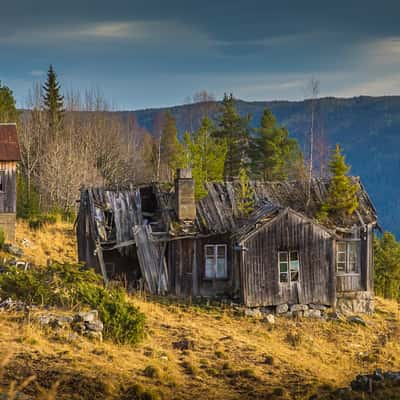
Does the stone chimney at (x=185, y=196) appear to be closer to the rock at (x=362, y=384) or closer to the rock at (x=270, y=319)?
the rock at (x=270, y=319)

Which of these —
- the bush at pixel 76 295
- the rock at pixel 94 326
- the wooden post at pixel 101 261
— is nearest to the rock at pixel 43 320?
the rock at pixel 94 326

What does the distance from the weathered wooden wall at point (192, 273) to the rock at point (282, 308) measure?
2.06 meters

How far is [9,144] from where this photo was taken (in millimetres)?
36344

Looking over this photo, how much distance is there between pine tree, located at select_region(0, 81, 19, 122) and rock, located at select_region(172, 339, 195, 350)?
45920mm

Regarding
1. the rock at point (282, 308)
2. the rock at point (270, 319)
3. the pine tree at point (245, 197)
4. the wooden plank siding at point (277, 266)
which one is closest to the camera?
the rock at point (270, 319)

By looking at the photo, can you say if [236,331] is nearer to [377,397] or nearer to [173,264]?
[173,264]

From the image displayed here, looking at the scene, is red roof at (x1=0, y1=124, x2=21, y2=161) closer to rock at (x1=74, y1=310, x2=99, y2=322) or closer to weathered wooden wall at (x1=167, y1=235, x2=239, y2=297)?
weathered wooden wall at (x1=167, y1=235, x2=239, y2=297)

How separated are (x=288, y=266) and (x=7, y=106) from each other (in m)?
45.2

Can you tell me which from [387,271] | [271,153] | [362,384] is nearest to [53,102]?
[271,153]

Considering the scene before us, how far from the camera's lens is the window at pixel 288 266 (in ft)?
→ 78.9

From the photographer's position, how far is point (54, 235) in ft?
127

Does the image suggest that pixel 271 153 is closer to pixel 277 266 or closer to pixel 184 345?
pixel 277 266

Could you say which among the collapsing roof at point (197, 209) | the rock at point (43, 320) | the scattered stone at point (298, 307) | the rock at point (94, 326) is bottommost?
the scattered stone at point (298, 307)

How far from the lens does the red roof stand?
35625 millimetres
